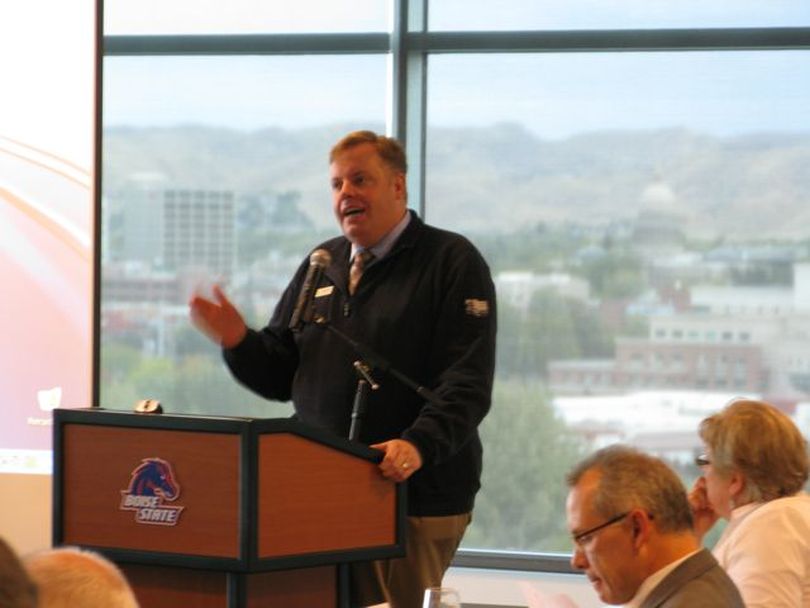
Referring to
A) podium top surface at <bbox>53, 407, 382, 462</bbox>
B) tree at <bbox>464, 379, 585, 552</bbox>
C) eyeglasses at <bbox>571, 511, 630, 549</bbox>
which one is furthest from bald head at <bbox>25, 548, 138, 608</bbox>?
tree at <bbox>464, 379, 585, 552</bbox>

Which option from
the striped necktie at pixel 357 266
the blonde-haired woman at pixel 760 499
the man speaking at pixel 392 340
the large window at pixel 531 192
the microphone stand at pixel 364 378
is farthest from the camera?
the large window at pixel 531 192

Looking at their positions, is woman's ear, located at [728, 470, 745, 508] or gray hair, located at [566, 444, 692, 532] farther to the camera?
woman's ear, located at [728, 470, 745, 508]

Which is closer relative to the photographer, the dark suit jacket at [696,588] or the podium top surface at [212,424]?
the dark suit jacket at [696,588]

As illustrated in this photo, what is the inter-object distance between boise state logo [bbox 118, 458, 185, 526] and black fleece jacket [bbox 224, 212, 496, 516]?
79 centimetres

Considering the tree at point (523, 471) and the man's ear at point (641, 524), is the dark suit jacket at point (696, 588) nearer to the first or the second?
the man's ear at point (641, 524)

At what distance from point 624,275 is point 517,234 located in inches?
19.2

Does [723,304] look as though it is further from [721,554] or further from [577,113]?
[721,554]

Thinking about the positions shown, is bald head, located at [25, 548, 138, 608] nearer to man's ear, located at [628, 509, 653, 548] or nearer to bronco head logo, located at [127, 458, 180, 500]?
man's ear, located at [628, 509, 653, 548]

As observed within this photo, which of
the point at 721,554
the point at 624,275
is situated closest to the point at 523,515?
the point at 624,275

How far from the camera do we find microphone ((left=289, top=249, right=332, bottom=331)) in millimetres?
3396

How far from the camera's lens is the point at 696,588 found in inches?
90.1

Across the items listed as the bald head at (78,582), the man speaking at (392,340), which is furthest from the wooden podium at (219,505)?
the bald head at (78,582)

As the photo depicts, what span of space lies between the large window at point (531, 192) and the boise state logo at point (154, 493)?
3158mm

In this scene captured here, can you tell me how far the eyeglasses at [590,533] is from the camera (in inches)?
92.3
